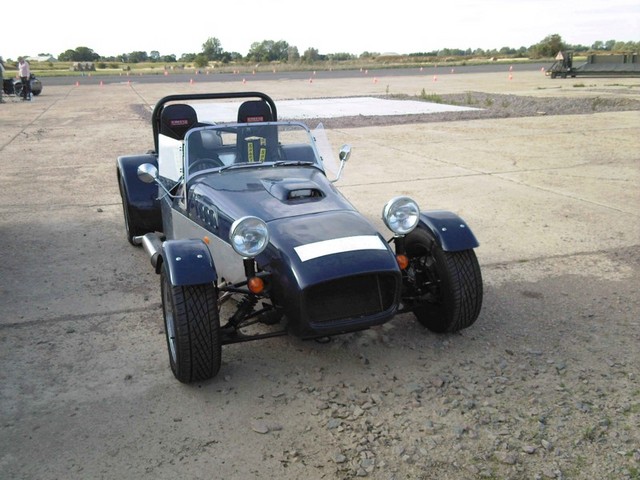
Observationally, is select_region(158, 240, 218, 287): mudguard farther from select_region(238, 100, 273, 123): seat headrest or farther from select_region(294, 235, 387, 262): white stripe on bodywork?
select_region(238, 100, 273, 123): seat headrest

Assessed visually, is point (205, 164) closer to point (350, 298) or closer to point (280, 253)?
point (280, 253)

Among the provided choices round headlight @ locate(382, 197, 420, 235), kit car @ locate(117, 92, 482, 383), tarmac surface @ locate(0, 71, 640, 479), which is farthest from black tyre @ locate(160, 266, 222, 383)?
round headlight @ locate(382, 197, 420, 235)

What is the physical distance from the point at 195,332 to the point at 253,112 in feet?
10.1

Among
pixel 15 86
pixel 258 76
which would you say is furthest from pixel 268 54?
pixel 15 86

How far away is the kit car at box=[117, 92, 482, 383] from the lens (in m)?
3.69

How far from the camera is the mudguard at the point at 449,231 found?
4.31m

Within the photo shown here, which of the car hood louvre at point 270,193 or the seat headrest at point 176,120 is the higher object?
the seat headrest at point 176,120

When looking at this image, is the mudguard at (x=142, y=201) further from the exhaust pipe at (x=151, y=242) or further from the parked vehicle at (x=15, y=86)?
the parked vehicle at (x=15, y=86)

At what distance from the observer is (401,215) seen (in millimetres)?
4355

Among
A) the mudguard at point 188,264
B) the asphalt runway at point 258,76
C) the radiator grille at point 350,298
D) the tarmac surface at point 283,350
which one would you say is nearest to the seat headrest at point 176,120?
the tarmac surface at point 283,350

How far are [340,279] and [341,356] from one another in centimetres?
81

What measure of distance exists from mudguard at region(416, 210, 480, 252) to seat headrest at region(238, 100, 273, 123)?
2278 millimetres

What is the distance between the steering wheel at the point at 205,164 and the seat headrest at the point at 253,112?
1.21 metres

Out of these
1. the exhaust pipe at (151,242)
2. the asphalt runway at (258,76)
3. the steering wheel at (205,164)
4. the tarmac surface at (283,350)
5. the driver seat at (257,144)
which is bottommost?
the tarmac surface at (283,350)
